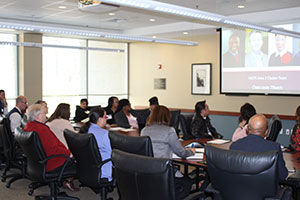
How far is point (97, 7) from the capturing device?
623 centimetres

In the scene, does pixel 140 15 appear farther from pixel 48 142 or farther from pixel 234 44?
pixel 48 142

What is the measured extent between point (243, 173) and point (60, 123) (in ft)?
10.5

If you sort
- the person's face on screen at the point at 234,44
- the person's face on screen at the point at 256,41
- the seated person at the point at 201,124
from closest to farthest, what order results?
1. the seated person at the point at 201,124
2. the person's face on screen at the point at 256,41
3. the person's face on screen at the point at 234,44

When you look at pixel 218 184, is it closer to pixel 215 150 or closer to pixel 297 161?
pixel 215 150

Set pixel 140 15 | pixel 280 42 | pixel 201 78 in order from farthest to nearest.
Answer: pixel 201 78 < pixel 140 15 < pixel 280 42

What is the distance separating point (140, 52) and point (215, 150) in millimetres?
9092

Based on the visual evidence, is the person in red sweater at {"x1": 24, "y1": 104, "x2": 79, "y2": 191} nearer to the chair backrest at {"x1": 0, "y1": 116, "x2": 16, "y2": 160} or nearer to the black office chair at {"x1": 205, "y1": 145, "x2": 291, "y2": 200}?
the chair backrest at {"x1": 0, "y1": 116, "x2": 16, "y2": 160}

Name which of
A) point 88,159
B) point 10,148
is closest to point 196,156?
point 88,159

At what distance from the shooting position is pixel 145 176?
269cm

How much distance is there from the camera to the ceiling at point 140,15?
703 centimetres

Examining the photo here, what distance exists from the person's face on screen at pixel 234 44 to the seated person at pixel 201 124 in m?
3.12

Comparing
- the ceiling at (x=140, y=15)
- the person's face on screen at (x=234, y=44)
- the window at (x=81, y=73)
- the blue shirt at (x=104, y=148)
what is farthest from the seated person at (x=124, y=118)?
the window at (x=81, y=73)

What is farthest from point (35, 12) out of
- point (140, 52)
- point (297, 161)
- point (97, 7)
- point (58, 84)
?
point (297, 161)

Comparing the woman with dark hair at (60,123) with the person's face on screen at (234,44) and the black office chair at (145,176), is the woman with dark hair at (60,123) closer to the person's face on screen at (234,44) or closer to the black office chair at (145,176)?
the black office chair at (145,176)
